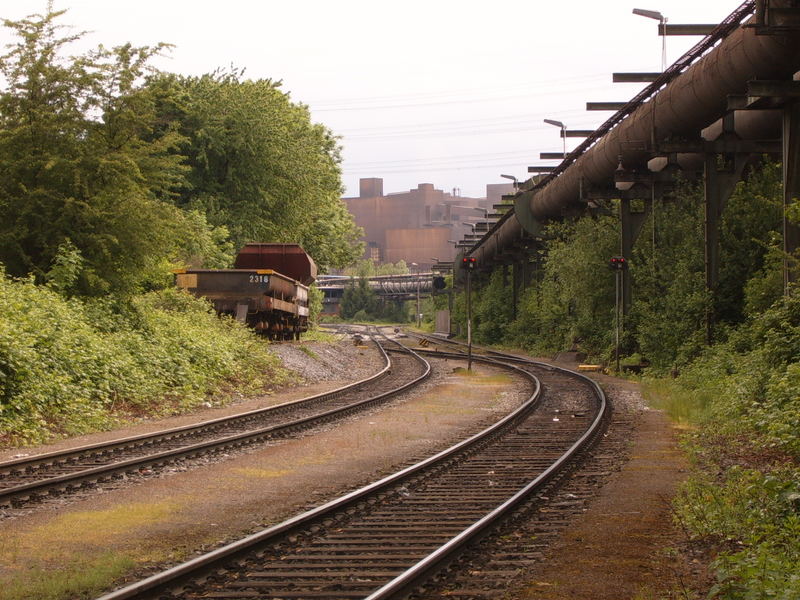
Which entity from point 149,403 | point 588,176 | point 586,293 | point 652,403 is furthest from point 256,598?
point 586,293

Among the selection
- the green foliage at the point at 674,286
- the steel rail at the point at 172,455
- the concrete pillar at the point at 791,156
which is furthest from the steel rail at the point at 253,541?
the green foliage at the point at 674,286

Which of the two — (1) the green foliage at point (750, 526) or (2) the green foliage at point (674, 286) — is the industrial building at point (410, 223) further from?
(1) the green foliage at point (750, 526)

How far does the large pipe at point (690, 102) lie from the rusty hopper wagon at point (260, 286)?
9.97 meters

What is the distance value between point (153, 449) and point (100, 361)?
Result: 5747mm

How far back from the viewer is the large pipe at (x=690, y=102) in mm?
16891

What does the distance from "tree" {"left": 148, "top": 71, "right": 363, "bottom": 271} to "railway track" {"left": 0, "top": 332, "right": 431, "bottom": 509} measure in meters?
23.1

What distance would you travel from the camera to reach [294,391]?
76.9ft

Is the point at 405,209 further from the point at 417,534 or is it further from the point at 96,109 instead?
the point at 417,534

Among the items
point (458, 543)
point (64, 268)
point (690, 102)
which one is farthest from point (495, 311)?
point (458, 543)

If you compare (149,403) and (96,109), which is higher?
(96,109)

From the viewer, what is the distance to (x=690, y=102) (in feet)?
68.3

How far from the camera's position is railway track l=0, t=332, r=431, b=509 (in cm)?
1025

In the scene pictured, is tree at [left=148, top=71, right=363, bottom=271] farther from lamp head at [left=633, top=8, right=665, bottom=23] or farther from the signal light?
lamp head at [left=633, top=8, right=665, bottom=23]

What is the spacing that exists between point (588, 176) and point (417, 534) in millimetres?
23175
